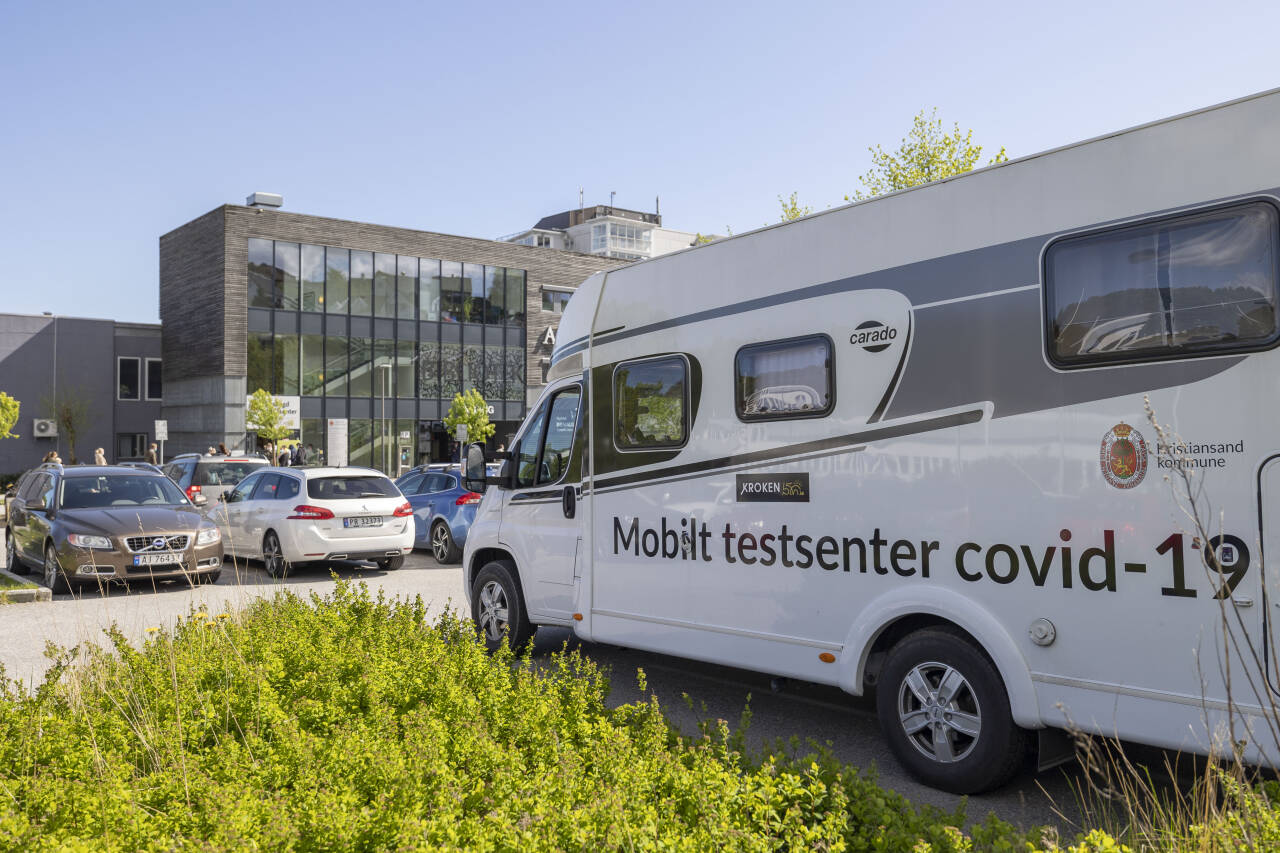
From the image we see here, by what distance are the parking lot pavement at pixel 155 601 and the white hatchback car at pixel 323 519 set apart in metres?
0.39

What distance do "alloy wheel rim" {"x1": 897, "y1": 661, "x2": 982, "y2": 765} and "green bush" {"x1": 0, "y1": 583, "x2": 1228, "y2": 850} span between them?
98 cm

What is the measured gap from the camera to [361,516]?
13953 mm

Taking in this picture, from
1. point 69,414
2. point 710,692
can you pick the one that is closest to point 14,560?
point 710,692

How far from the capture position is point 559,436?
7805 millimetres

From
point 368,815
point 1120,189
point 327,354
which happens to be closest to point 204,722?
point 368,815

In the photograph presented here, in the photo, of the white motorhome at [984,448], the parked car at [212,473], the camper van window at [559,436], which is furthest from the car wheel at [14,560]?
the white motorhome at [984,448]

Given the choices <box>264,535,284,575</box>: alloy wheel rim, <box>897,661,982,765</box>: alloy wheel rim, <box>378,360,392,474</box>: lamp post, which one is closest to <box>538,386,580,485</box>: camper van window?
<box>897,661,982,765</box>: alloy wheel rim

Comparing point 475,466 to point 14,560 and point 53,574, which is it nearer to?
point 53,574

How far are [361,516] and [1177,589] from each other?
37.8ft

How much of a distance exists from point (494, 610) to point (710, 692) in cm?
214

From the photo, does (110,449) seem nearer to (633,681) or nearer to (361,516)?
(361,516)

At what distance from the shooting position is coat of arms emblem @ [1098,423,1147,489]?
4.36 meters

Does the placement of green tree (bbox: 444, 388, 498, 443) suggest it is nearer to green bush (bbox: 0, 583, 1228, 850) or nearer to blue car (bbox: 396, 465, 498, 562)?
blue car (bbox: 396, 465, 498, 562)

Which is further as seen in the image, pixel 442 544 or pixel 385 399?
pixel 385 399
